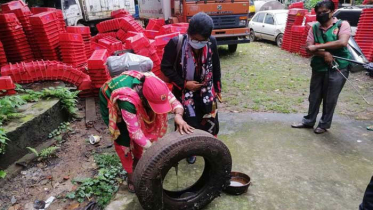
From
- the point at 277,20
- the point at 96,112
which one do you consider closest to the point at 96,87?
the point at 96,112

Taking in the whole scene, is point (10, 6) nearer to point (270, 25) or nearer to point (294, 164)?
point (294, 164)

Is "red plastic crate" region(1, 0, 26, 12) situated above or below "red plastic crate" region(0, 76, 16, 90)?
above

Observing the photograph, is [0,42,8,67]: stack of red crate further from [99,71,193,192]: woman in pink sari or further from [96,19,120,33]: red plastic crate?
[99,71,193,192]: woman in pink sari

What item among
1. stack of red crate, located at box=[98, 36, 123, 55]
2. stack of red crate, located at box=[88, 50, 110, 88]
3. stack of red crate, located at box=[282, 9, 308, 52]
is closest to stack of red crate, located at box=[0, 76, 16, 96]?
stack of red crate, located at box=[88, 50, 110, 88]

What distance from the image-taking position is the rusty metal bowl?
2896 mm

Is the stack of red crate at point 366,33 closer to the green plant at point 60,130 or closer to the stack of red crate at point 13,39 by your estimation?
the green plant at point 60,130

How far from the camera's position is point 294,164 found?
11.7ft

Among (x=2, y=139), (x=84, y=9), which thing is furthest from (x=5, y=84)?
(x=84, y=9)

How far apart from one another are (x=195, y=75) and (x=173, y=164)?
1.11 meters

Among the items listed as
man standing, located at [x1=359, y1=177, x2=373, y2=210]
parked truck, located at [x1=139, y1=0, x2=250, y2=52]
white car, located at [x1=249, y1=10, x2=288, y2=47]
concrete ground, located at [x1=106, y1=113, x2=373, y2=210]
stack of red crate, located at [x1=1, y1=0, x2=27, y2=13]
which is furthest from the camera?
white car, located at [x1=249, y1=10, x2=288, y2=47]

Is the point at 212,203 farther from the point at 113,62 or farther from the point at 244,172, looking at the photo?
the point at 113,62

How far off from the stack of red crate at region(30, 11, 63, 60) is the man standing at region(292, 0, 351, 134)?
17.0 ft

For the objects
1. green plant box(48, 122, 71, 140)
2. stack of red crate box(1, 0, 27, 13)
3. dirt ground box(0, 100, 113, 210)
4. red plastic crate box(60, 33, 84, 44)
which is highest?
stack of red crate box(1, 0, 27, 13)

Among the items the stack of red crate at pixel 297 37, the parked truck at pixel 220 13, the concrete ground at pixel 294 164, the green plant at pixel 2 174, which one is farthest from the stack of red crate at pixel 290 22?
the green plant at pixel 2 174
